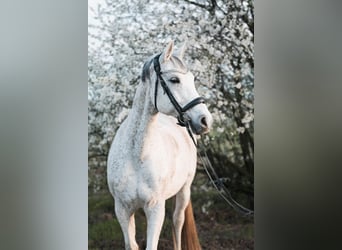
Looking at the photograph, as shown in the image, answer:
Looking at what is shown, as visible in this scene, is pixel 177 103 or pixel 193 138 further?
pixel 193 138

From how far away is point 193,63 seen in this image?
7.36ft

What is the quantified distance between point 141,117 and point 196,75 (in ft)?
1.13

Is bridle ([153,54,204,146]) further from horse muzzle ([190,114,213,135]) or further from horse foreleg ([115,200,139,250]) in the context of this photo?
horse foreleg ([115,200,139,250])

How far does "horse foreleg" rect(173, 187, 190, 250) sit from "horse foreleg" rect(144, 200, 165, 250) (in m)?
0.07

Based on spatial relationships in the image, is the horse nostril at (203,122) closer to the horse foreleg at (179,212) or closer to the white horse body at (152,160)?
the white horse body at (152,160)

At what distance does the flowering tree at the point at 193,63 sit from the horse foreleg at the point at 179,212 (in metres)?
0.21

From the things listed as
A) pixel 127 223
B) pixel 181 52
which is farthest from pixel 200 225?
pixel 181 52

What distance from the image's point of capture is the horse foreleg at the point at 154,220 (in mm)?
2180

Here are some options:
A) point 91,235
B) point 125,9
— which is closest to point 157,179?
point 91,235

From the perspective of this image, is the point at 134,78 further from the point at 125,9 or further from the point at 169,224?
the point at 169,224

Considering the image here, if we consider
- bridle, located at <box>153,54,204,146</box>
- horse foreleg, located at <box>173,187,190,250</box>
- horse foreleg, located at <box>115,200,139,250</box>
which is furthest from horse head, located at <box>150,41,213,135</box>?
horse foreleg, located at <box>115,200,139,250</box>

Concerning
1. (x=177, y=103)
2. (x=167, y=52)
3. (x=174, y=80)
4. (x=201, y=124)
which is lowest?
(x=201, y=124)

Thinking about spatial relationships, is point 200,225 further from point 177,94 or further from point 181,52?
point 181,52
